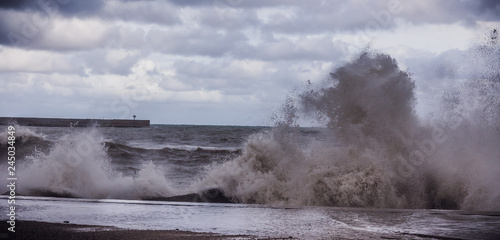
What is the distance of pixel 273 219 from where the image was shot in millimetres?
9078

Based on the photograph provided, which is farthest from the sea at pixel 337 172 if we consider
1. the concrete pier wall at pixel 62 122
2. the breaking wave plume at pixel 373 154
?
the concrete pier wall at pixel 62 122

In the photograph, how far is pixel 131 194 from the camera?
1341 cm

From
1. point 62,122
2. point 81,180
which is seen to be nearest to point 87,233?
point 81,180

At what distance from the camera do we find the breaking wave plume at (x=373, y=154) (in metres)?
12.2

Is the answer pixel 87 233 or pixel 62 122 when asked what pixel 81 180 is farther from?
pixel 62 122

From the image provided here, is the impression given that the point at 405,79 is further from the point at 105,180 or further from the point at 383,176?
the point at 105,180

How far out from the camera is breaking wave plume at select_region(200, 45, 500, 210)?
12.2 m

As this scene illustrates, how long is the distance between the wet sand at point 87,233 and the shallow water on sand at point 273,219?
1.57 ft

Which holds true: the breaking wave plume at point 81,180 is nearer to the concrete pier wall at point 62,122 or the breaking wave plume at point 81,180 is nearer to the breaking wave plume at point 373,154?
the breaking wave plume at point 373,154

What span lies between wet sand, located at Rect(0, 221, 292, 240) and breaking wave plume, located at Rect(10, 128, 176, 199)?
18.7 feet

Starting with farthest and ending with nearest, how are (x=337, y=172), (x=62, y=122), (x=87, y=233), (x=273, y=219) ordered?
1. (x=62, y=122)
2. (x=337, y=172)
3. (x=273, y=219)
4. (x=87, y=233)

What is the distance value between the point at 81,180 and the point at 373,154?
293 inches

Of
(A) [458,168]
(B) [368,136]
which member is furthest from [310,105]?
(A) [458,168]

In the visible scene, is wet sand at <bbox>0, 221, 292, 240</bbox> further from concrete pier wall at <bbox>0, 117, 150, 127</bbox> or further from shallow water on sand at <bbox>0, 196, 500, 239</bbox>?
concrete pier wall at <bbox>0, 117, 150, 127</bbox>
